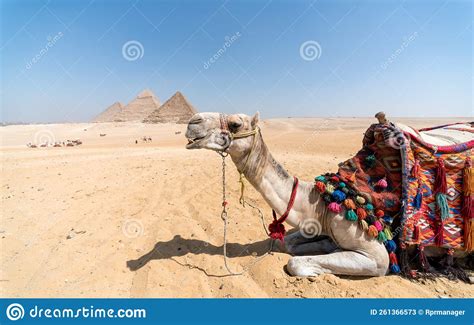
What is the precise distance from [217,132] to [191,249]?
6.00ft

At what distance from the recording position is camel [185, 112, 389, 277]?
2.90 meters

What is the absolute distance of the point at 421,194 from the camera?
10.2 ft

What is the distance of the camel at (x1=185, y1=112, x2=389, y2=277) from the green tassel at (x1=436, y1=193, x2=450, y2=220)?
2.33 ft

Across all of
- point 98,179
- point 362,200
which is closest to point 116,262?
point 362,200

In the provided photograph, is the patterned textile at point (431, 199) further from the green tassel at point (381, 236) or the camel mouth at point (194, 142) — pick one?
the camel mouth at point (194, 142)

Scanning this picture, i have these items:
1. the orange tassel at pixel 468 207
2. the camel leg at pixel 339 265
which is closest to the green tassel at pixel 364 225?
the camel leg at pixel 339 265

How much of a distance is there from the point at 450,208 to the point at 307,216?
1.51 metres

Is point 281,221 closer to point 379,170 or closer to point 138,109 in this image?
point 379,170

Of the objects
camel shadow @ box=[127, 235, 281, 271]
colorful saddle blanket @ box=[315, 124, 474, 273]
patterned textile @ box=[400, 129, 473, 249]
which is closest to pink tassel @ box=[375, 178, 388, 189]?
colorful saddle blanket @ box=[315, 124, 474, 273]

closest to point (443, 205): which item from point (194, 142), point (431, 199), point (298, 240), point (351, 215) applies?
point (431, 199)

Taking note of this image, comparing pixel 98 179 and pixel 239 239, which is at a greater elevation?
pixel 98 179

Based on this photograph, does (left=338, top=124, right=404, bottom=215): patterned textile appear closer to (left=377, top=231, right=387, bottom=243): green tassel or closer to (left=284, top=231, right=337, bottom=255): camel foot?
(left=377, top=231, right=387, bottom=243): green tassel

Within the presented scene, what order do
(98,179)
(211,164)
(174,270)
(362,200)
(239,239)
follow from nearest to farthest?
1. (362,200)
2. (174,270)
3. (239,239)
4. (98,179)
5. (211,164)

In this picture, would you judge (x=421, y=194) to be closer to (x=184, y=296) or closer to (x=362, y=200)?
(x=362, y=200)
